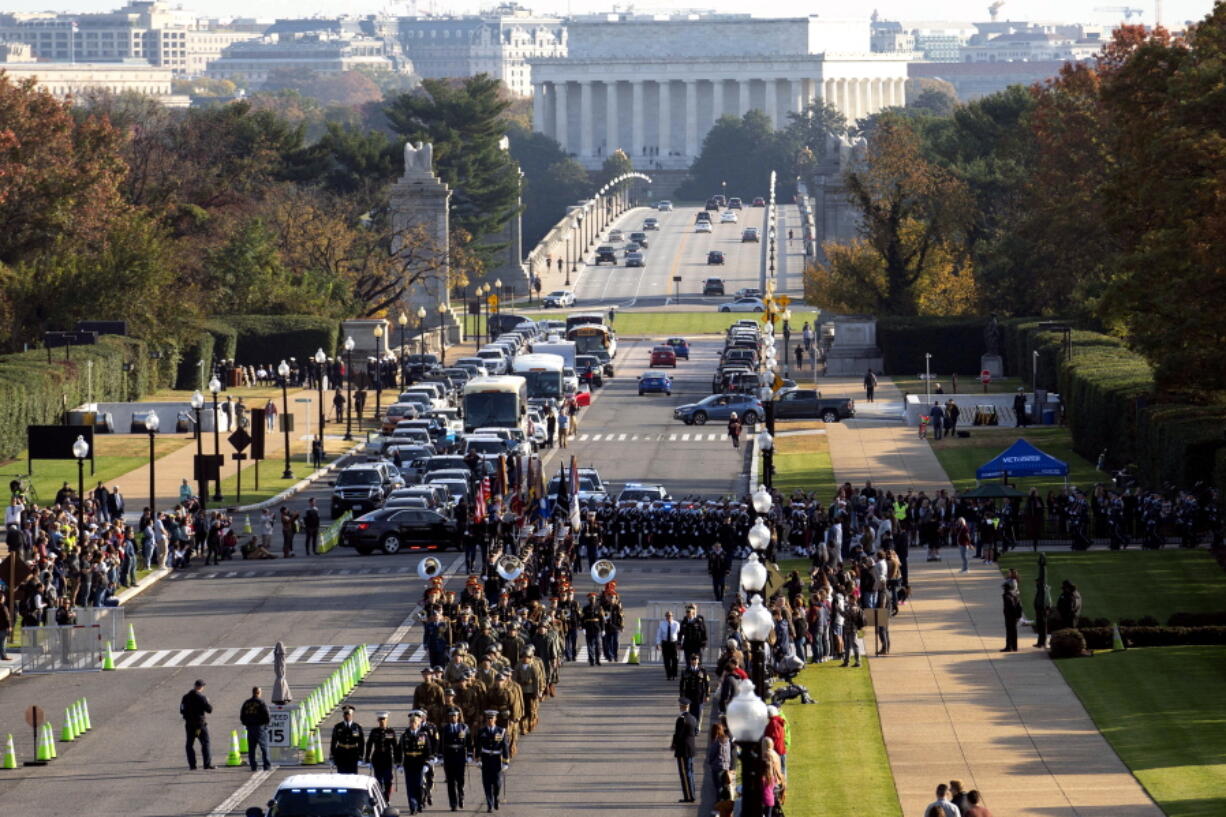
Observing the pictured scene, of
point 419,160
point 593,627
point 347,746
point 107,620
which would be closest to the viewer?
point 347,746

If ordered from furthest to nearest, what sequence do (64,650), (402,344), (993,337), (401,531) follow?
1. (402,344)
2. (993,337)
3. (401,531)
4. (64,650)

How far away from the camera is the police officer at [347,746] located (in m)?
33.1

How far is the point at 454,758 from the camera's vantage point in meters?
33.3

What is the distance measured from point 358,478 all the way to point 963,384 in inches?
1718

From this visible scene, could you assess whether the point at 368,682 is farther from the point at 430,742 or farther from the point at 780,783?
the point at 780,783

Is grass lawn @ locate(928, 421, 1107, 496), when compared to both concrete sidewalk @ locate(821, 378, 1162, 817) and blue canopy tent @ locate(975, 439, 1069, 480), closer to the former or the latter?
blue canopy tent @ locate(975, 439, 1069, 480)

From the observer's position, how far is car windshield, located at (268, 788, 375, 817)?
28.6m

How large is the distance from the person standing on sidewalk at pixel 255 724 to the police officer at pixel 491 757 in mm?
3670

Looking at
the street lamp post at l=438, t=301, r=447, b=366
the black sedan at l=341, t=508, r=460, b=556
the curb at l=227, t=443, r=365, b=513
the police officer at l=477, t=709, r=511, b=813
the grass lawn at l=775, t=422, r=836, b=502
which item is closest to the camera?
the police officer at l=477, t=709, r=511, b=813

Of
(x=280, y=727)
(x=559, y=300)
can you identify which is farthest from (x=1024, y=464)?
(x=559, y=300)

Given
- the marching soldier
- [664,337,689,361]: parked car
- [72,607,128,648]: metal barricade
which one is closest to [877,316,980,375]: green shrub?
[664,337,689,361]: parked car

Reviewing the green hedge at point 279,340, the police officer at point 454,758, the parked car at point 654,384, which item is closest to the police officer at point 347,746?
the police officer at point 454,758

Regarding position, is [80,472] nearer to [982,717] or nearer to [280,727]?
[280,727]

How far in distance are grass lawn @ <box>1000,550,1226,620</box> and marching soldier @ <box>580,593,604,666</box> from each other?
9.42 m
